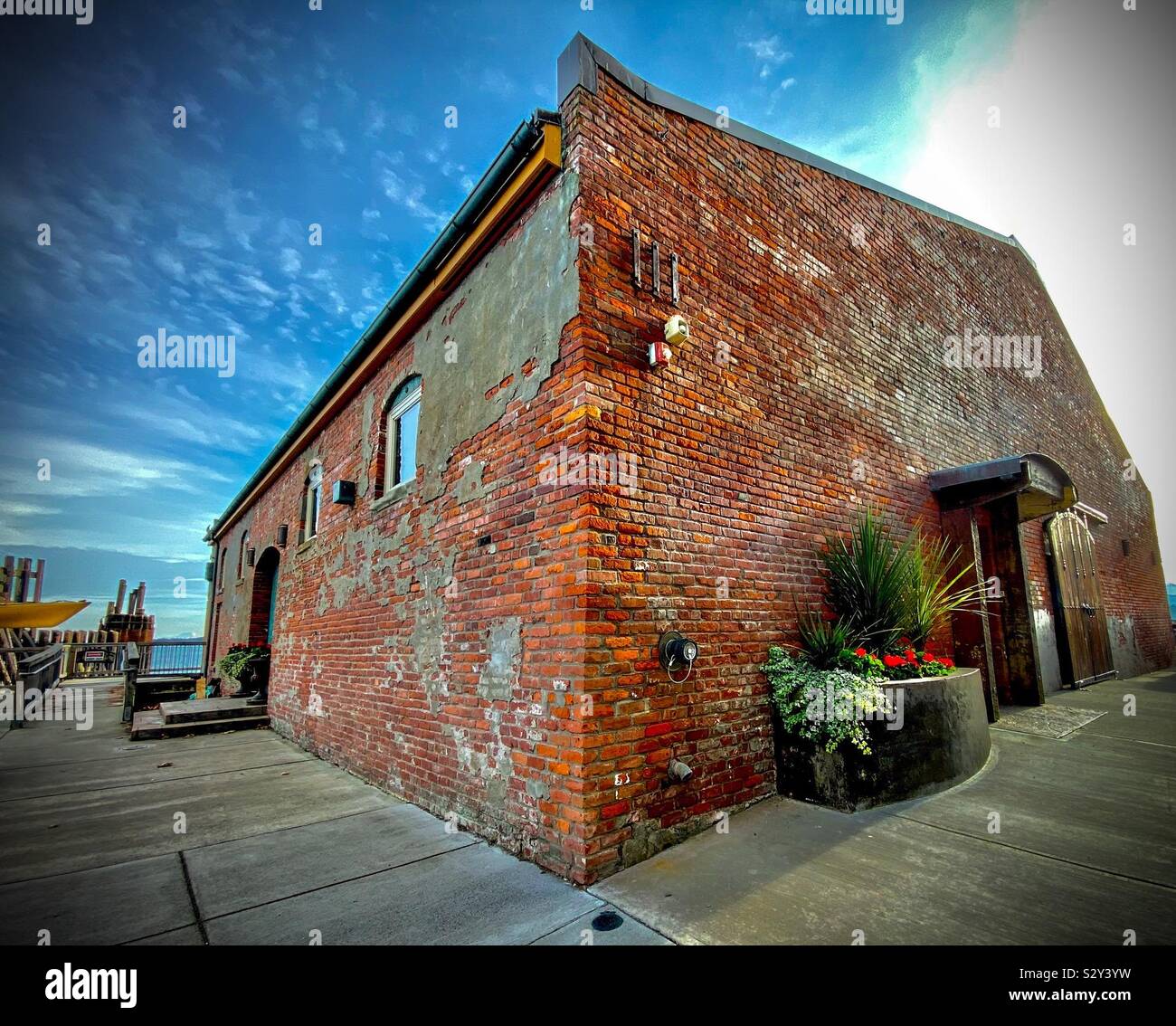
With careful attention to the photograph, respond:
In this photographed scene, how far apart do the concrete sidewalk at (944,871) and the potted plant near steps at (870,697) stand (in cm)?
18

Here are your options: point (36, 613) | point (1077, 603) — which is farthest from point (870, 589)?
point (36, 613)

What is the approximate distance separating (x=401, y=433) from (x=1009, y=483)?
6.86 m

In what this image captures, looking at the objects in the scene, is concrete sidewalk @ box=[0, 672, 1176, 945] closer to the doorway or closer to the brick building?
the brick building

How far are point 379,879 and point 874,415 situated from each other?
5.94m

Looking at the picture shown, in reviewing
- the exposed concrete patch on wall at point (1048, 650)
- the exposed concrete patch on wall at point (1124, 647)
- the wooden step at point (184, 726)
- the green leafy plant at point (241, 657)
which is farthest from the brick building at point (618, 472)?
the exposed concrete patch on wall at point (1124, 647)

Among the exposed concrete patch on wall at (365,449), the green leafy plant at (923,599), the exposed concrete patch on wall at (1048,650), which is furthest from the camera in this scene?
the exposed concrete patch on wall at (1048,650)

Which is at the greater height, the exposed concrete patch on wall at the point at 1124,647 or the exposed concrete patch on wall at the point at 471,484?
the exposed concrete patch on wall at the point at 471,484

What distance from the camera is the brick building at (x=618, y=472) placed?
3176 mm

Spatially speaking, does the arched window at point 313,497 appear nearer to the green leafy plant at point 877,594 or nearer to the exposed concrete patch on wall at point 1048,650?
the green leafy plant at point 877,594

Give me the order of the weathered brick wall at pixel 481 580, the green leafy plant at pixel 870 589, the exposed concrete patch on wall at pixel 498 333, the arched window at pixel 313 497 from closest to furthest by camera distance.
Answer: the weathered brick wall at pixel 481 580 < the exposed concrete patch on wall at pixel 498 333 < the green leafy plant at pixel 870 589 < the arched window at pixel 313 497

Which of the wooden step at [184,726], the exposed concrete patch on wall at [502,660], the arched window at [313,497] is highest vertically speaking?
the arched window at [313,497]

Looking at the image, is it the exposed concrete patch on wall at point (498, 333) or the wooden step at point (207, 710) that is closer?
the exposed concrete patch on wall at point (498, 333)

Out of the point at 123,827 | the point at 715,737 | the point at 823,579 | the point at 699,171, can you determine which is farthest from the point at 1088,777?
the point at 123,827
